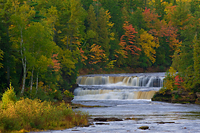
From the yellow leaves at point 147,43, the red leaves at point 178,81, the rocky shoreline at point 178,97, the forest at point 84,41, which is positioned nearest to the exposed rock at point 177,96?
the rocky shoreline at point 178,97

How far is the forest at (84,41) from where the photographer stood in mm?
38438

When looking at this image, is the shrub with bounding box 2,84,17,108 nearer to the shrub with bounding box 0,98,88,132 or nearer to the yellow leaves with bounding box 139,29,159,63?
the shrub with bounding box 0,98,88,132

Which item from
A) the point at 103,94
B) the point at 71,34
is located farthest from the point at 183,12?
the point at 103,94

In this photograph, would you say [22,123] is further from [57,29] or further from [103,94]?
[57,29]

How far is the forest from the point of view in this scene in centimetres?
3844

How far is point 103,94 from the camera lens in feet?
174

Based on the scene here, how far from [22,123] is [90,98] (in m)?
31.8

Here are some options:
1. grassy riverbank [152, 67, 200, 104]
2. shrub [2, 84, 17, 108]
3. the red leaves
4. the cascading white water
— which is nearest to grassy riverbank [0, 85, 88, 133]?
shrub [2, 84, 17, 108]

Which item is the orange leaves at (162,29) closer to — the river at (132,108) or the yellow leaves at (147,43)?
the yellow leaves at (147,43)

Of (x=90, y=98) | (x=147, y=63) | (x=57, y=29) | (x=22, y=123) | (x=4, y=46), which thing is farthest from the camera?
(x=147, y=63)

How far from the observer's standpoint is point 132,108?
37.8m

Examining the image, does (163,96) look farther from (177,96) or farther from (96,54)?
(96,54)

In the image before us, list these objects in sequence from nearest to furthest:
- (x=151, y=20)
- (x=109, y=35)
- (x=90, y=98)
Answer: (x=90, y=98)
(x=109, y=35)
(x=151, y=20)

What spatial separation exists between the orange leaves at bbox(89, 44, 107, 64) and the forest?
0.05m
